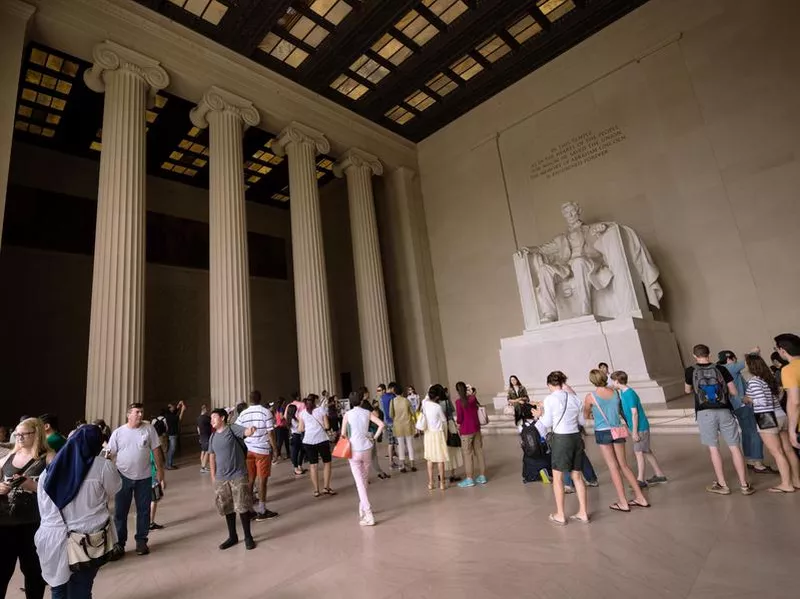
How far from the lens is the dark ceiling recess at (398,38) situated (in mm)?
12344

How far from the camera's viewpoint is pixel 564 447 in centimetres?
384

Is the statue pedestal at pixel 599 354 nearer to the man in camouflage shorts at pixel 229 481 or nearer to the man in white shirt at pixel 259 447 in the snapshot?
the man in white shirt at pixel 259 447

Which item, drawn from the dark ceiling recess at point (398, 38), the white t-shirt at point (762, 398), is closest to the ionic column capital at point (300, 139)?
the dark ceiling recess at point (398, 38)

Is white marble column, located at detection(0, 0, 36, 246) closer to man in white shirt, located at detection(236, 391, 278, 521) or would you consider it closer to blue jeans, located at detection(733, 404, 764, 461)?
man in white shirt, located at detection(236, 391, 278, 521)

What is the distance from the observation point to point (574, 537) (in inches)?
136

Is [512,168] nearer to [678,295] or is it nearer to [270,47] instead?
[678,295]

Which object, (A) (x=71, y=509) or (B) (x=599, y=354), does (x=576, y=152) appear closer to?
(B) (x=599, y=354)

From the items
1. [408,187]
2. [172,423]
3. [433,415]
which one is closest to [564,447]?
[433,415]

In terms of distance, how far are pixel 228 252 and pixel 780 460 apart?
1189cm

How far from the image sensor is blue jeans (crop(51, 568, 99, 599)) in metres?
2.40

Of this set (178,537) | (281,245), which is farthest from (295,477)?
(281,245)

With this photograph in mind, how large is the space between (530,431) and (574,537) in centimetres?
172

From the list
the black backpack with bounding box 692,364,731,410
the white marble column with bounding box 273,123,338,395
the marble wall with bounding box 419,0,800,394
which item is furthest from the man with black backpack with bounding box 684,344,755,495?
the white marble column with bounding box 273,123,338,395

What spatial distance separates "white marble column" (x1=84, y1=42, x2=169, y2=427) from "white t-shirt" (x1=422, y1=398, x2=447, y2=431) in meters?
7.14
